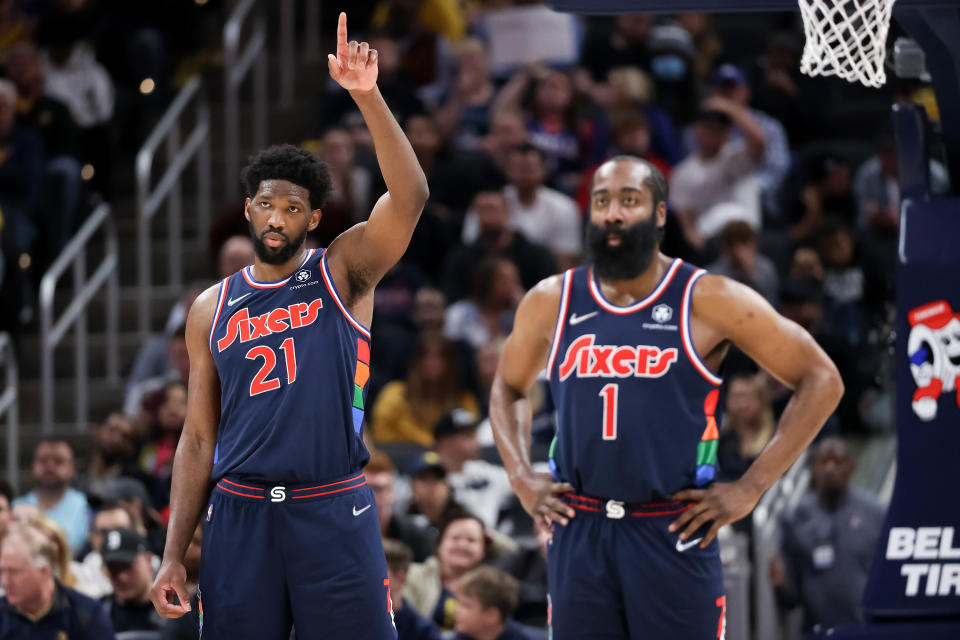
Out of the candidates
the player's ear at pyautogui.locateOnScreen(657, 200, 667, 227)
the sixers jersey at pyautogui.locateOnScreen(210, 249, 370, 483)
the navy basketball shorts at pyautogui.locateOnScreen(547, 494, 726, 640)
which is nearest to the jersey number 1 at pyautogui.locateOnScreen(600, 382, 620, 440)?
the navy basketball shorts at pyautogui.locateOnScreen(547, 494, 726, 640)

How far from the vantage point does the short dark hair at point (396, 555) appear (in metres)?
7.37

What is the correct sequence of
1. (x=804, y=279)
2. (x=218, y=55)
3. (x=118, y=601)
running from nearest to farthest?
(x=118, y=601)
(x=804, y=279)
(x=218, y=55)

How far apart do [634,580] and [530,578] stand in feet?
10.2

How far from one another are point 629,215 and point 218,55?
327 inches

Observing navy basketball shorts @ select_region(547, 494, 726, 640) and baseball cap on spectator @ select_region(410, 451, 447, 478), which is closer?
navy basketball shorts @ select_region(547, 494, 726, 640)

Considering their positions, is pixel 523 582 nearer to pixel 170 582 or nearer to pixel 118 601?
pixel 118 601

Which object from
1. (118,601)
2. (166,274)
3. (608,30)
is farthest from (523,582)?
(608,30)

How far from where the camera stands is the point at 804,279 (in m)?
9.55

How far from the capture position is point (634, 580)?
4.90 m

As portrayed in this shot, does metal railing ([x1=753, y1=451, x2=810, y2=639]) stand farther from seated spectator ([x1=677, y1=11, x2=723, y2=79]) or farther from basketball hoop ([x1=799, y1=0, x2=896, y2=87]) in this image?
seated spectator ([x1=677, y1=11, x2=723, y2=79])

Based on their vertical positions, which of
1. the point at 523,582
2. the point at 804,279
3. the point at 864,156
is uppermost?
the point at 864,156

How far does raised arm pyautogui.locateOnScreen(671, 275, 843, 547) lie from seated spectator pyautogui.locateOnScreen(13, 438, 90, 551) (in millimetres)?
4875

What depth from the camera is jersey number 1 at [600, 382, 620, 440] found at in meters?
4.98

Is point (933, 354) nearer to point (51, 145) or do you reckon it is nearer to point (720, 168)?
point (720, 168)
